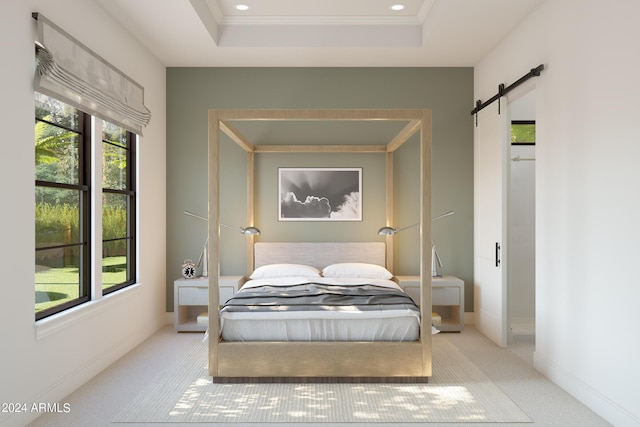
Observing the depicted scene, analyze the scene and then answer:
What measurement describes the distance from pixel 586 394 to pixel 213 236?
2.69m

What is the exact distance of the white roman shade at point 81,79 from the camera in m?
3.17

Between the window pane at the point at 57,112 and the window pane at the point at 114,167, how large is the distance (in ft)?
1.73

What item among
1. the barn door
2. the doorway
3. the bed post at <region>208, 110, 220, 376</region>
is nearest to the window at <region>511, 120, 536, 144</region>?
the doorway

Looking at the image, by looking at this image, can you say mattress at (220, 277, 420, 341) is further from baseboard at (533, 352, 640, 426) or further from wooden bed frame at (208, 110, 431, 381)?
baseboard at (533, 352, 640, 426)

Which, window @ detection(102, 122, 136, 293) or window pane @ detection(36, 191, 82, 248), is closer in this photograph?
window pane @ detection(36, 191, 82, 248)

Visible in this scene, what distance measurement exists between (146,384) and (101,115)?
2.03 meters

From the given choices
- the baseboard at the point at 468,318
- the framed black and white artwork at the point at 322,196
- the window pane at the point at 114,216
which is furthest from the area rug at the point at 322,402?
the framed black and white artwork at the point at 322,196

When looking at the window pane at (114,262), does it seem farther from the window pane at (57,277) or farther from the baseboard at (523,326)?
the baseboard at (523,326)

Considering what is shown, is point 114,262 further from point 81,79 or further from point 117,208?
point 81,79

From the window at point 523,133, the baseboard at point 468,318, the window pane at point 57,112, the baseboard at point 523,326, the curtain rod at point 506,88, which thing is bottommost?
the baseboard at point 523,326

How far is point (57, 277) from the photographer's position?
358cm

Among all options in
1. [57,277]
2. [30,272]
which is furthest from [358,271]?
[30,272]

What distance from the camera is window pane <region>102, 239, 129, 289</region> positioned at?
14.3 feet

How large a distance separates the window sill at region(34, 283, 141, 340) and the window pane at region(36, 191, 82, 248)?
47 centimetres
